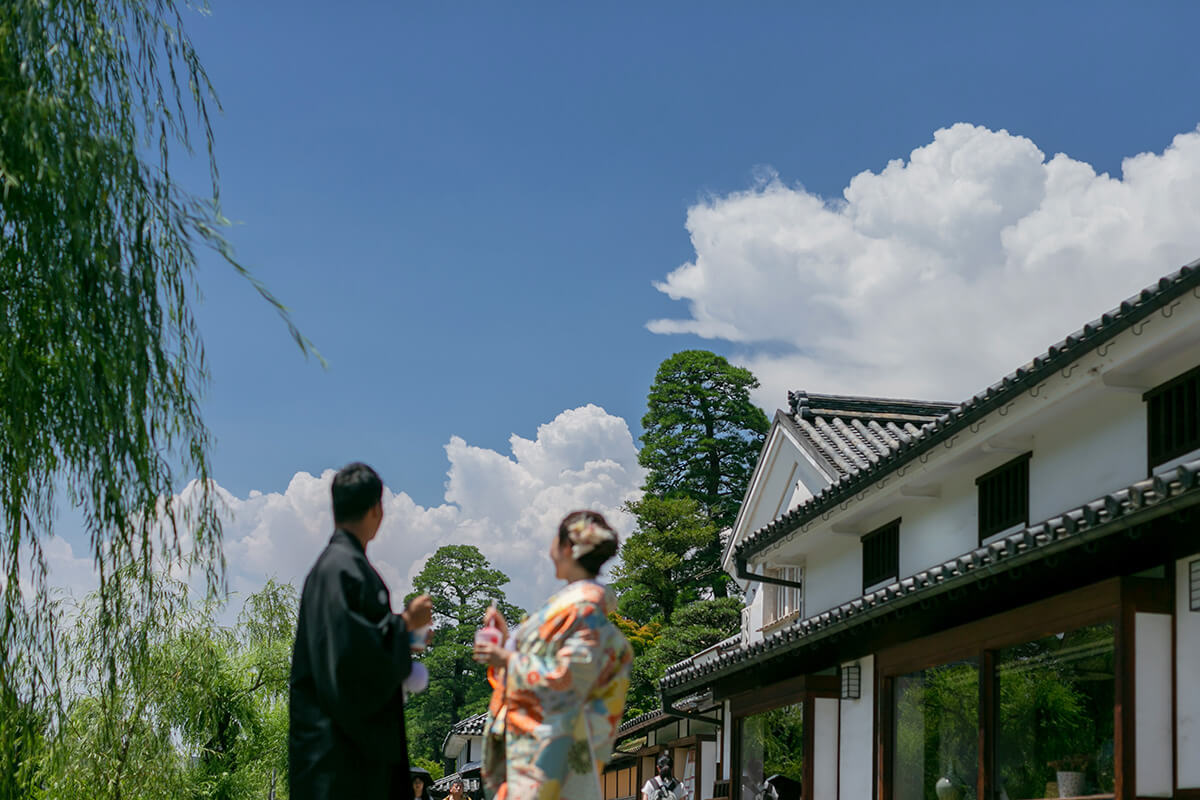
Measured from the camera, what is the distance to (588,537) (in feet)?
14.1

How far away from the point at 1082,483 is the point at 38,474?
8.24 metres

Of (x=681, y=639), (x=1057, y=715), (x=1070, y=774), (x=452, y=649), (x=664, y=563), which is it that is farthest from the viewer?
(x=452, y=649)

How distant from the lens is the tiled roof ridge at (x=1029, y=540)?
7.11 m

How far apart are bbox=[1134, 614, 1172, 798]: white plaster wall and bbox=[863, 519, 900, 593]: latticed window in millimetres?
6286

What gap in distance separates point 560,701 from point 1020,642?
22.2 ft

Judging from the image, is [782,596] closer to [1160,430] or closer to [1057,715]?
[1057,715]

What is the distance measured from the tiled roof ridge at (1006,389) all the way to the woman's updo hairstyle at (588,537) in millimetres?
5447

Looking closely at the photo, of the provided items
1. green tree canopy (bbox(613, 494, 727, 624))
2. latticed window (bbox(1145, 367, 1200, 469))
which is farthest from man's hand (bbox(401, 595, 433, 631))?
green tree canopy (bbox(613, 494, 727, 624))

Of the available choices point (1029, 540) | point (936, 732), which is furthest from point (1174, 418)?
point (936, 732)

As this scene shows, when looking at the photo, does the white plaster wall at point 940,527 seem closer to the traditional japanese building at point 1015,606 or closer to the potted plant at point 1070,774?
the traditional japanese building at point 1015,606

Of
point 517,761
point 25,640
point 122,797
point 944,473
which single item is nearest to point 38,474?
point 25,640

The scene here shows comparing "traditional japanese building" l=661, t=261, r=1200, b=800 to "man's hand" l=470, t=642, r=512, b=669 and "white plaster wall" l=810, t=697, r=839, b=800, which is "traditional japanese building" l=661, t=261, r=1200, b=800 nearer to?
"white plaster wall" l=810, t=697, r=839, b=800

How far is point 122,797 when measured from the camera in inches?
630

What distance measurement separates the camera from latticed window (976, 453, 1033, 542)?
1185cm
